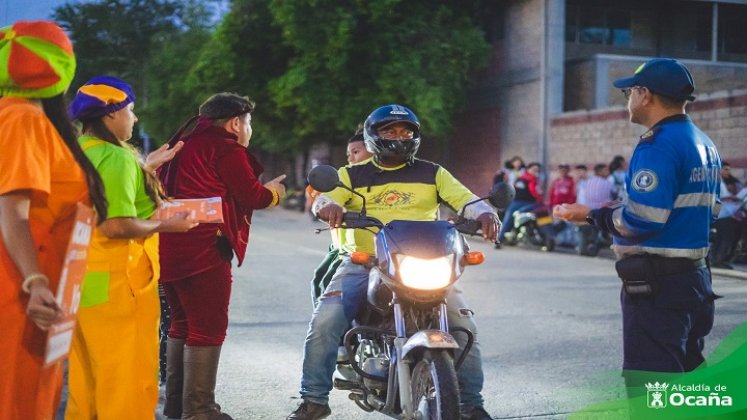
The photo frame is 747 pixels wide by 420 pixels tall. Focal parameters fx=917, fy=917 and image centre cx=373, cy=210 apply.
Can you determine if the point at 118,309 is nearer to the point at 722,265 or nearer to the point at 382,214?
the point at 382,214

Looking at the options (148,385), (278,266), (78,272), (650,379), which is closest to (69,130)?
(78,272)

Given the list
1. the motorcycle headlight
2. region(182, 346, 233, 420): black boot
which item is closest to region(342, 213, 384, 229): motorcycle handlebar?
the motorcycle headlight

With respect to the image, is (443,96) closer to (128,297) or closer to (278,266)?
(278,266)

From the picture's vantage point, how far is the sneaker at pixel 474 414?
14.6 feet

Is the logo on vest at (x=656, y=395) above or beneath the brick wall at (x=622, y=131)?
beneath

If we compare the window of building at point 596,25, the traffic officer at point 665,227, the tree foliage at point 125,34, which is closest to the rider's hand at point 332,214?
the traffic officer at point 665,227

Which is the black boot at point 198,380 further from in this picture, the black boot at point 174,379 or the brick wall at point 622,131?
the brick wall at point 622,131

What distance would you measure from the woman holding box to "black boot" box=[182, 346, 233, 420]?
104cm

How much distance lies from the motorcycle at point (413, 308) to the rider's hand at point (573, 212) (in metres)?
0.30

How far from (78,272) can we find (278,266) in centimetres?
1070

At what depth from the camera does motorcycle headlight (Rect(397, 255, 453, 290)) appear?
4.10m

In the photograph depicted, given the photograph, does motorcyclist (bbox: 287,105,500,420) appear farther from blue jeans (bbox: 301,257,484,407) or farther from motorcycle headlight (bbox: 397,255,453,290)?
motorcycle headlight (bbox: 397,255,453,290)

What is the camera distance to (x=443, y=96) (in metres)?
25.0

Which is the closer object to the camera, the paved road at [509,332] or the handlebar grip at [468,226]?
the handlebar grip at [468,226]
